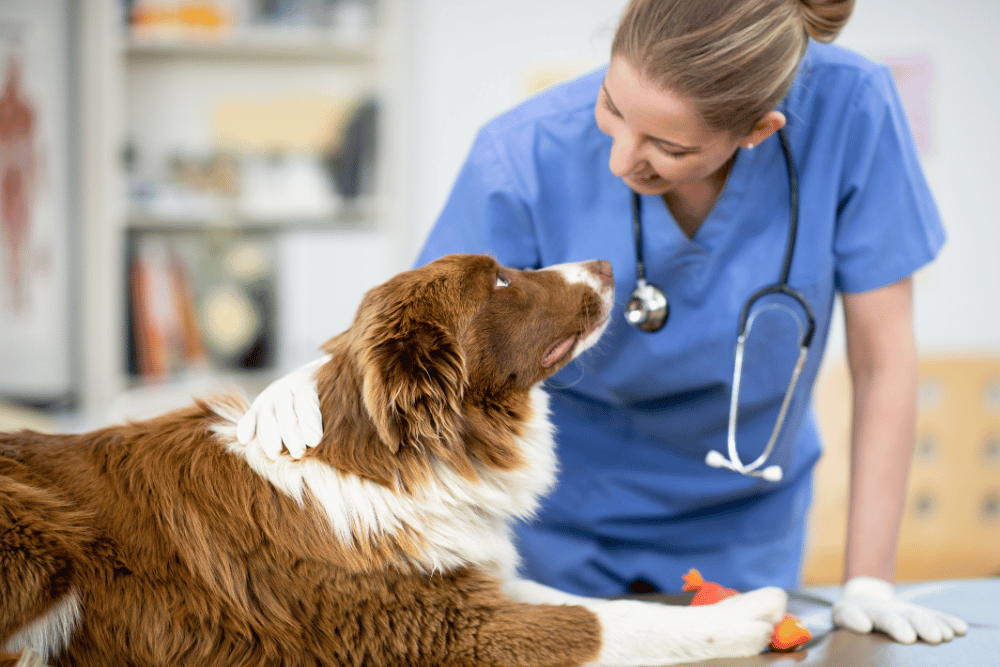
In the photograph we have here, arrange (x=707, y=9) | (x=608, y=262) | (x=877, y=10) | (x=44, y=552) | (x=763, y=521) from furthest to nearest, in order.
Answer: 1. (x=877, y=10)
2. (x=763, y=521)
3. (x=608, y=262)
4. (x=707, y=9)
5. (x=44, y=552)

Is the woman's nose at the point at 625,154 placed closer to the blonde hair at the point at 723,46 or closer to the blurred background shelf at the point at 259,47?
the blonde hair at the point at 723,46

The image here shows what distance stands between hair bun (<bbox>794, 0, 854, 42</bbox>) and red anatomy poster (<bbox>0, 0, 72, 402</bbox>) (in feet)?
9.96

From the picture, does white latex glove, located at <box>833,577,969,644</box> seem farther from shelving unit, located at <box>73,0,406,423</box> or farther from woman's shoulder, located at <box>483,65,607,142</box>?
shelving unit, located at <box>73,0,406,423</box>

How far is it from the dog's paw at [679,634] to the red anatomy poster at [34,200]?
283 centimetres

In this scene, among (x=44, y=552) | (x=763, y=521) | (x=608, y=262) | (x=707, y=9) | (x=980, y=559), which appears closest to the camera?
(x=44, y=552)

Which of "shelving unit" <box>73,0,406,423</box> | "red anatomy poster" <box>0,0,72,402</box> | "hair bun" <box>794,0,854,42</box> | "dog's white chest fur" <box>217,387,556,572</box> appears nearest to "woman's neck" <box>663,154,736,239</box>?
"hair bun" <box>794,0,854,42</box>

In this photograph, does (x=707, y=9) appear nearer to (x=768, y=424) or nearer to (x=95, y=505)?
(x=768, y=424)

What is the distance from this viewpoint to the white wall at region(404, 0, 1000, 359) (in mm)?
3156

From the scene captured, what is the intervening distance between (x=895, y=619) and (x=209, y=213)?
2814mm

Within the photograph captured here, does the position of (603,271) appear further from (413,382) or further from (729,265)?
(413,382)

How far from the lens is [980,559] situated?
2.59 meters

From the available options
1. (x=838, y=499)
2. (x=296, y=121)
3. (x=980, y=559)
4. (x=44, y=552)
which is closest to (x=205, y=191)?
(x=296, y=121)

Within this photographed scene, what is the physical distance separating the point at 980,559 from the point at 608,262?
2.08 metres

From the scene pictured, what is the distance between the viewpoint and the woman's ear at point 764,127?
48.8 inches
